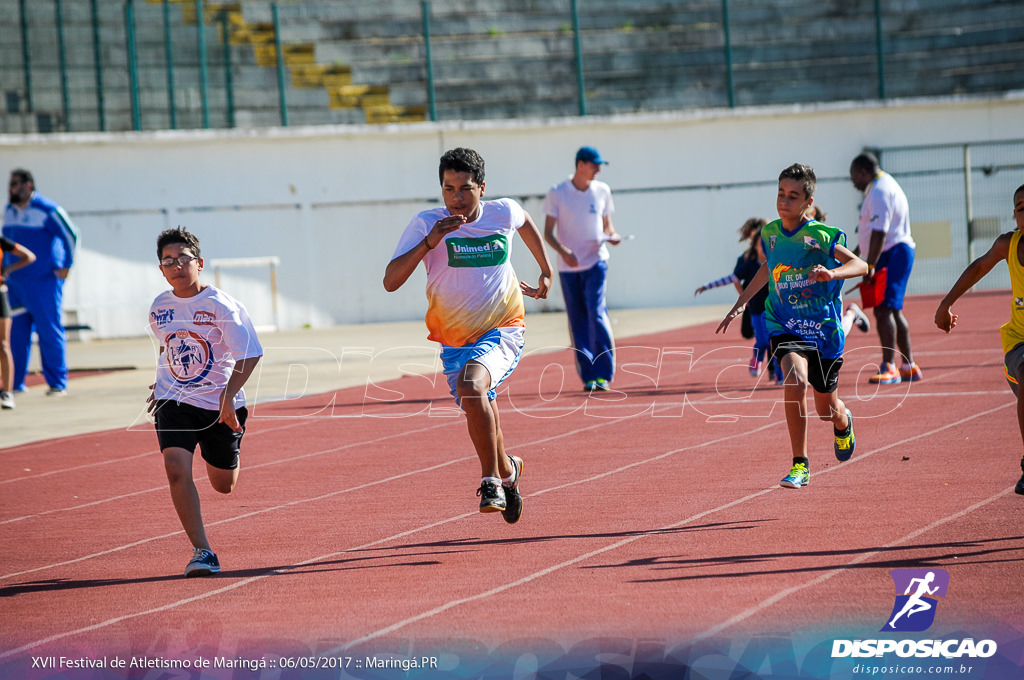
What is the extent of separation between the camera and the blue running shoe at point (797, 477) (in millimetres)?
7160

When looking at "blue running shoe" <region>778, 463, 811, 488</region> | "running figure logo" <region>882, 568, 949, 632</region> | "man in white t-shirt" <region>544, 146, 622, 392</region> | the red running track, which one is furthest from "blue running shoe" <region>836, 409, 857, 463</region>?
"man in white t-shirt" <region>544, 146, 622, 392</region>

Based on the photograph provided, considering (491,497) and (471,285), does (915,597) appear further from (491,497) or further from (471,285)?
(471,285)

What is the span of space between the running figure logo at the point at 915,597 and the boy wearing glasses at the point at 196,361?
324 cm

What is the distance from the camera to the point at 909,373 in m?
11.9

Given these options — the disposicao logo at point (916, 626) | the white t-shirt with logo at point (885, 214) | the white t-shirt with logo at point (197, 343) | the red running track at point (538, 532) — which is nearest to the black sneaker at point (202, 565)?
the red running track at point (538, 532)

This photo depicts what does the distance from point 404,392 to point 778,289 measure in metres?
6.57

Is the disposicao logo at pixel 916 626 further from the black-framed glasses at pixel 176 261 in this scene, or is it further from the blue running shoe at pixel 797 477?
the black-framed glasses at pixel 176 261

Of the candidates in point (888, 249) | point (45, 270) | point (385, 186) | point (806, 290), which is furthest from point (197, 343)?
point (385, 186)

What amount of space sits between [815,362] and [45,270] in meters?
10.2

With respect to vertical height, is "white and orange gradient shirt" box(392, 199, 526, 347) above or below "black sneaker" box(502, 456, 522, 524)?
above

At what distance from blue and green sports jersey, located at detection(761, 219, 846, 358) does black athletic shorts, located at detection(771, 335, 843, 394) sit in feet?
0.11

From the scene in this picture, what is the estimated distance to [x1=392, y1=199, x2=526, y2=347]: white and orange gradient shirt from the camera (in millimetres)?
6738

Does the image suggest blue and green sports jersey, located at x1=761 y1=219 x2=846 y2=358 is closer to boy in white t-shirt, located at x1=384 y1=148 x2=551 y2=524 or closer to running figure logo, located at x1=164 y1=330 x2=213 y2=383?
boy in white t-shirt, located at x1=384 y1=148 x2=551 y2=524

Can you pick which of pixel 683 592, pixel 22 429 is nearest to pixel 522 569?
pixel 683 592
